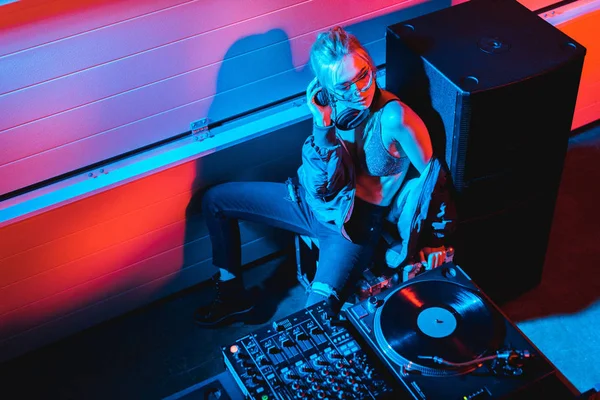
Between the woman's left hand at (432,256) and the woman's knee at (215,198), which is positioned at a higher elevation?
the woman's knee at (215,198)

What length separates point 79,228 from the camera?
9.60 feet

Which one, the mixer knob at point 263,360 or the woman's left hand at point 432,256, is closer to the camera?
the mixer knob at point 263,360

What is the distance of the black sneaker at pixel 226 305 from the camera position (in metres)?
3.21

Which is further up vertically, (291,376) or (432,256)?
(291,376)

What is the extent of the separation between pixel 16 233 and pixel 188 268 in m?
0.86

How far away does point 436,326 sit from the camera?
190cm

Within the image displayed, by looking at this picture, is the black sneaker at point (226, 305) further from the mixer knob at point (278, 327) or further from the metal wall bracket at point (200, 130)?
the mixer knob at point (278, 327)

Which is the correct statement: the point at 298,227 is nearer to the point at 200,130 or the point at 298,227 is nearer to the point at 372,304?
the point at 200,130

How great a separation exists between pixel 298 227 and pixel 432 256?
585 mm

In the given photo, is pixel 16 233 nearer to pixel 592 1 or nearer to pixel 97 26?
pixel 97 26

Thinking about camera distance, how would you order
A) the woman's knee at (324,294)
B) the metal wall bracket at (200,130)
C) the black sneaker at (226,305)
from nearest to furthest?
the woman's knee at (324,294)
the metal wall bracket at (200,130)
the black sneaker at (226,305)

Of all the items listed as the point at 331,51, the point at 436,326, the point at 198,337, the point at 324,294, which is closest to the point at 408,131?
the point at 331,51

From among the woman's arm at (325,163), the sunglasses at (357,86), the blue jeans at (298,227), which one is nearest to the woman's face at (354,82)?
the sunglasses at (357,86)

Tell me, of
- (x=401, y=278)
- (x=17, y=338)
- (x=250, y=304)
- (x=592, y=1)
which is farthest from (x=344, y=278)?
(x=592, y=1)
